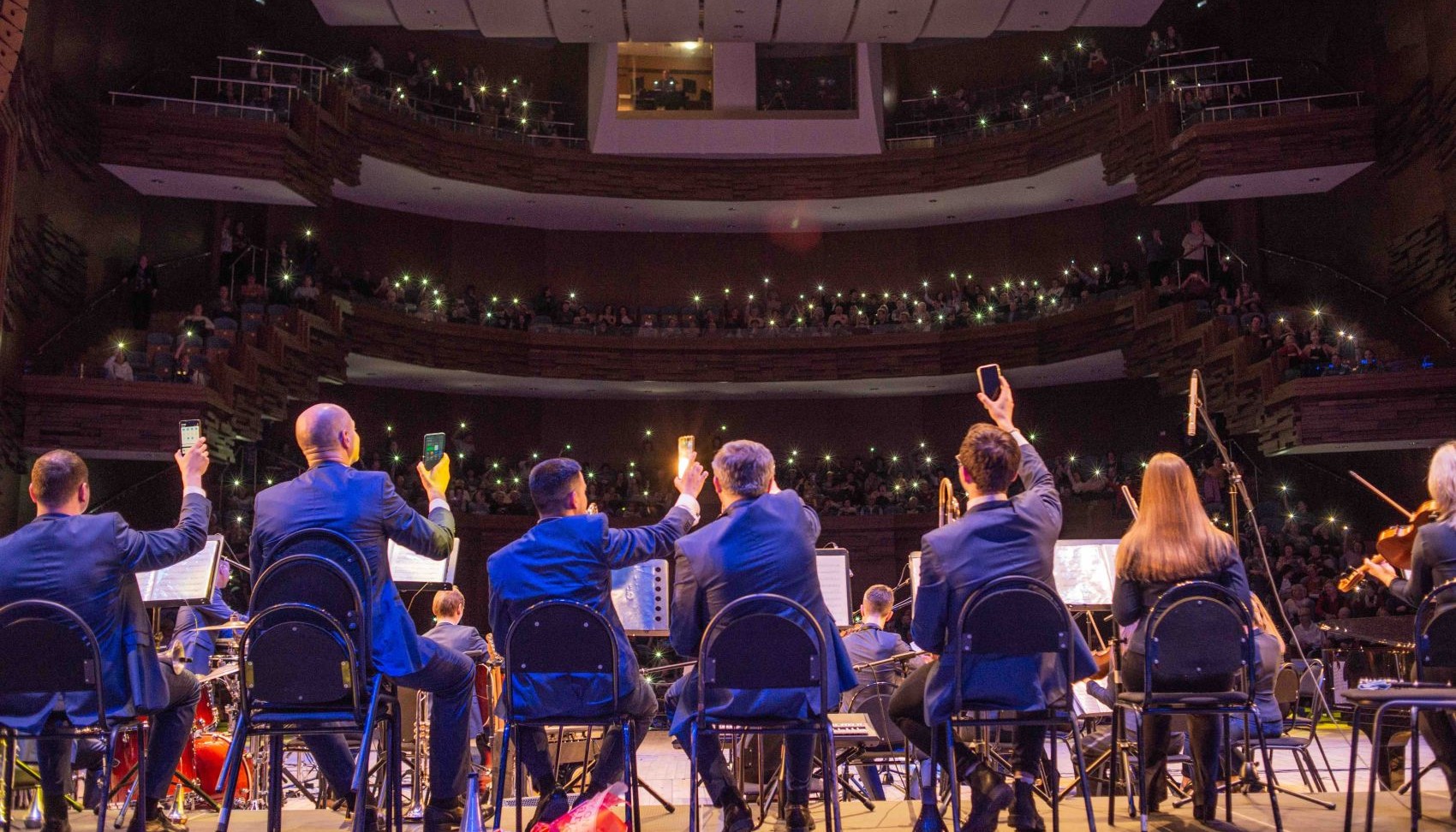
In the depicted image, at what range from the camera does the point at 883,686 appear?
6.43 metres

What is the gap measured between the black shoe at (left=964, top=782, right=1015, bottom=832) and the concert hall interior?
15mm

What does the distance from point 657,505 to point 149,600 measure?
11600 mm

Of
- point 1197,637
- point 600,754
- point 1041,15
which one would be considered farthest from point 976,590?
point 1041,15

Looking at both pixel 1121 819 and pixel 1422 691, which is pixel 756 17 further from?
pixel 1422 691

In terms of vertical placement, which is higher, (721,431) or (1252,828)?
(721,431)

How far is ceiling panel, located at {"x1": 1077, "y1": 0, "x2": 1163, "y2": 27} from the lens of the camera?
1695 cm

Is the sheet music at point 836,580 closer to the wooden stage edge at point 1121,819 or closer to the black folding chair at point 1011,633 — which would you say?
the wooden stage edge at point 1121,819

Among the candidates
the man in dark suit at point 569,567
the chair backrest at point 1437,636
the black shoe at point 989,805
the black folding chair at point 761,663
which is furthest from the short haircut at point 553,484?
the chair backrest at point 1437,636

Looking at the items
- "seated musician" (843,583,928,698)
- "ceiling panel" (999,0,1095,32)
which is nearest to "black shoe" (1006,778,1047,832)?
"seated musician" (843,583,928,698)

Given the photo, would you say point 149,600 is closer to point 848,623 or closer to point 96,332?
point 848,623

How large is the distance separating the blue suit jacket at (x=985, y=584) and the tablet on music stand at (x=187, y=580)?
14.2 feet

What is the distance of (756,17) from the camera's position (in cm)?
1616

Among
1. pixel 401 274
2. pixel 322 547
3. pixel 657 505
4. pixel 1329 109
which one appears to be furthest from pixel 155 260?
pixel 1329 109

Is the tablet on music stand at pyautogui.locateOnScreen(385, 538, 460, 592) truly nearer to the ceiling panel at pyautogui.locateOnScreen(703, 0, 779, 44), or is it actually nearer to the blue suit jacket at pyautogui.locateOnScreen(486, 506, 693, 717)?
the blue suit jacket at pyautogui.locateOnScreen(486, 506, 693, 717)
